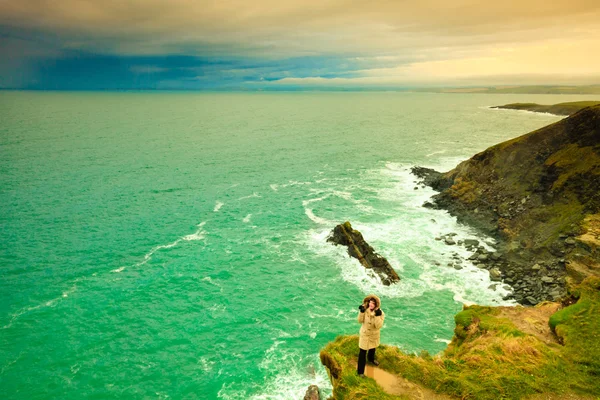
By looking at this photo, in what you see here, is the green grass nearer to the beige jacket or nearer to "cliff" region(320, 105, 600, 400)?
"cliff" region(320, 105, 600, 400)

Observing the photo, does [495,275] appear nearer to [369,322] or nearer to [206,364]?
[369,322]

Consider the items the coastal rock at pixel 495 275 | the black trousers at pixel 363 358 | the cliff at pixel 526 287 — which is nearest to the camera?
the black trousers at pixel 363 358

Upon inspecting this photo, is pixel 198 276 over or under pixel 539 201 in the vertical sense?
under

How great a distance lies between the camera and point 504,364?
63.6 feet

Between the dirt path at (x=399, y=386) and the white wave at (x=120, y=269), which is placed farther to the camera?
the white wave at (x=120, y=269)

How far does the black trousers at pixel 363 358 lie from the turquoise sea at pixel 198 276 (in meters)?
12.0

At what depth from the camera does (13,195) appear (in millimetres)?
64875

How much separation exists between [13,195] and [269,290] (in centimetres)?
5746

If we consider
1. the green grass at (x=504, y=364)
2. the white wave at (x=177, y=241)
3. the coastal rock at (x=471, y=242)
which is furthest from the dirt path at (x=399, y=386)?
the coastal rock at (x=471, y=242)

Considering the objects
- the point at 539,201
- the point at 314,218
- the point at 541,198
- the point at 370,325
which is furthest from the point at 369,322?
the point at 541,198

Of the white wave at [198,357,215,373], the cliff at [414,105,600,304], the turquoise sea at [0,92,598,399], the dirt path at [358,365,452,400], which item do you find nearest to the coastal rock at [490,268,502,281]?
the cliff at [414,105,600,304]

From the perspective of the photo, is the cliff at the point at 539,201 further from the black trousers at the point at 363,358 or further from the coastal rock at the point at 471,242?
the black trousers at the point at 363,358

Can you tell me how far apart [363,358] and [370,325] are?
2.49 metres

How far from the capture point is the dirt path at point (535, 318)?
2311cm
